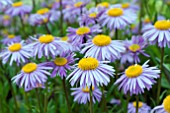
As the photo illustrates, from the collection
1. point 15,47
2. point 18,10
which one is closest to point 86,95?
point 15,47

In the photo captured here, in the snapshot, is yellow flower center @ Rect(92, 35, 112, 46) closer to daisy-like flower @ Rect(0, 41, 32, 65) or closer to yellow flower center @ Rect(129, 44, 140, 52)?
yellow flower center @ Rect(129, 44, 140, 52)

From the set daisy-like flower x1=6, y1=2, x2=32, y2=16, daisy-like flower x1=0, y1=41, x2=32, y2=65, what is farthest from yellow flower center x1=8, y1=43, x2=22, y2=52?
daisy-like flower x1=6, y1=2, x2=32, y2=16

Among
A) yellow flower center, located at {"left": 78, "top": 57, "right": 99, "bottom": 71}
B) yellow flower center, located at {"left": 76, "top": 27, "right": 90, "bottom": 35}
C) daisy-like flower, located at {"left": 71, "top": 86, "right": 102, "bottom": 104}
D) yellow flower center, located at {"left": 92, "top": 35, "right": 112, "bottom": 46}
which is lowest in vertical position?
daisy-like flower, located at {"left": 71, "top": 86, "right": 102, "bottom": 104}

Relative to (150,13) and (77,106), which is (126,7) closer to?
(150,13)

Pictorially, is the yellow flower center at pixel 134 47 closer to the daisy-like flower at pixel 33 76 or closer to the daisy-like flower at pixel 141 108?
the daisy-like flower at pixel 141 108

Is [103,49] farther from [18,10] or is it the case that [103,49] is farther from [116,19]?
[18,10]

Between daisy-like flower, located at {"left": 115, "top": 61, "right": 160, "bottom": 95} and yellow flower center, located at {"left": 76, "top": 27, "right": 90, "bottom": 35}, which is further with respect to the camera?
yellow flower center, located at {"left": 76, "top": 27, "right": 90, "bottom": 35}

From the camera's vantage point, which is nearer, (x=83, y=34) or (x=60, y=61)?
(x=60, y=61)
